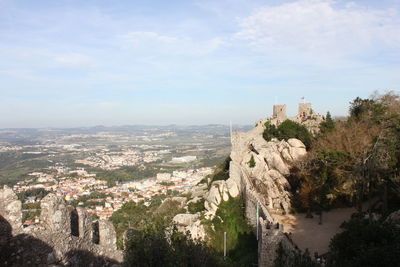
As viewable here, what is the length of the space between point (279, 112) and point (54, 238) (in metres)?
26.6

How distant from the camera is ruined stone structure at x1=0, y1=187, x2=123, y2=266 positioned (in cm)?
507

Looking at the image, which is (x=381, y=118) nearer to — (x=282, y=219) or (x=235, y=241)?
(x=282, y=219)

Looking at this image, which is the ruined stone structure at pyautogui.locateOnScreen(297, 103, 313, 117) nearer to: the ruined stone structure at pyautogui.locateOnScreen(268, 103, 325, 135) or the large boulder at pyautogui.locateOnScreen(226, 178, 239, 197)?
the ruined stone structure at pyautogui.locateOnScreen(268, 103, 325, 135)

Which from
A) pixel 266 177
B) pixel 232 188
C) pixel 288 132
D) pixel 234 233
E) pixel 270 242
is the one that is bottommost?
pixel 234 233

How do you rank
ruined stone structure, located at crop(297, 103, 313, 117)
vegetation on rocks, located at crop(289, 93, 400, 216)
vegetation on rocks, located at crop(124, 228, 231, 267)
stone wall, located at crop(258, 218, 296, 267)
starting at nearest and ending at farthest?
vegetation on rocks, located at crop(124, 228, 231, 267) < stone wall, located at crop(258, 218, 296, 267) < vegetation on rocks, located at crop(289, 93, 400, 216) < ruined stone structure, located at crop(297, 103, 313, 117)

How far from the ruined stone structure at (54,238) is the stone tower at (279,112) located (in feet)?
77.9

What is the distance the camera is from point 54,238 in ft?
17.9

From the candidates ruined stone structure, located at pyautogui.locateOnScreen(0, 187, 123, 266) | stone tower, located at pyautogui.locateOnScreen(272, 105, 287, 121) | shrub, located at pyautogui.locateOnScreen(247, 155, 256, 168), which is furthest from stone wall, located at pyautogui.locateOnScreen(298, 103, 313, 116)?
ruined stone structure, located at pyautogui.locateOnScreen(0, 187, 123, 266)

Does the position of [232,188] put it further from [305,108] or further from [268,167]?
[305,108]

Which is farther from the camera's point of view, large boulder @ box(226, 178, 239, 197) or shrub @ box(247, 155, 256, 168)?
shrub @ box(247, 155, 256, 168)

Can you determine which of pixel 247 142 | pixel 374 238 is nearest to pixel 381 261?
pixel 374 238

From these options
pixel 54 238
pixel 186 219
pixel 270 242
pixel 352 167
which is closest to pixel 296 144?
pixel 352 167

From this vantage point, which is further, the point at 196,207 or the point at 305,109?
the point at 305,109

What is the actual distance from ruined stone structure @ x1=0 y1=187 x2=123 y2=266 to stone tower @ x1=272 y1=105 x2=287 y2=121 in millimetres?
23747
